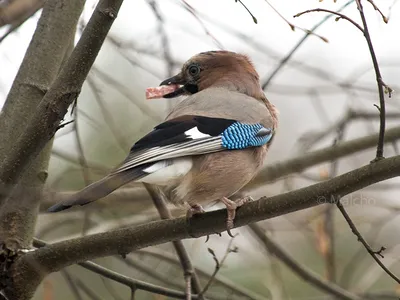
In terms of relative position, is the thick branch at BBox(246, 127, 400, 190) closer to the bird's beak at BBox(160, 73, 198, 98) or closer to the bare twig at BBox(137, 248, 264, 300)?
the bare twig at BBox(137, 248, 264, 300)

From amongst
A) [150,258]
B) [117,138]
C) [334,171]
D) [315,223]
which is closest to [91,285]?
[150,258]

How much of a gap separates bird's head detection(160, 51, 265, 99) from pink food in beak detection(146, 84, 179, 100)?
1 cm

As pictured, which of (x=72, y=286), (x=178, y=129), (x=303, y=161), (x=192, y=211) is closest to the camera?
(x=192, y=211)

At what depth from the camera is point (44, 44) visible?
3385 millimetres

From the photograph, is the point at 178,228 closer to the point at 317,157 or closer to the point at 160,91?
the point at 317,157

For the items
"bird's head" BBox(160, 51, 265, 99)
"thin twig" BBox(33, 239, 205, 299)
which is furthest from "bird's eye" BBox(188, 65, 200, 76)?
"thin twig" BBox(33, 239, 205, 299)

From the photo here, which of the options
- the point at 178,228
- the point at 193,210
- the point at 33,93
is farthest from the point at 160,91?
the point at 178,228

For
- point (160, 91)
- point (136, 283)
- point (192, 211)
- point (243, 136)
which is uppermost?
point (160, 91)

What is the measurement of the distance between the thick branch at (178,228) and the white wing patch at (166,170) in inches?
10.8

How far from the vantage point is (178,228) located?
9.57 ft

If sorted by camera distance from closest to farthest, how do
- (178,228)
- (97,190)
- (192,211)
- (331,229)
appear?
(97,190) < (178,228) < (192,211) < (331,229)

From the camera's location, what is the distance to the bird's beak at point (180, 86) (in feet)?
14.0

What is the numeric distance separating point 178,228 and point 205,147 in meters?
0.64

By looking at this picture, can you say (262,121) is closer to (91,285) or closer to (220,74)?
(220,74)
